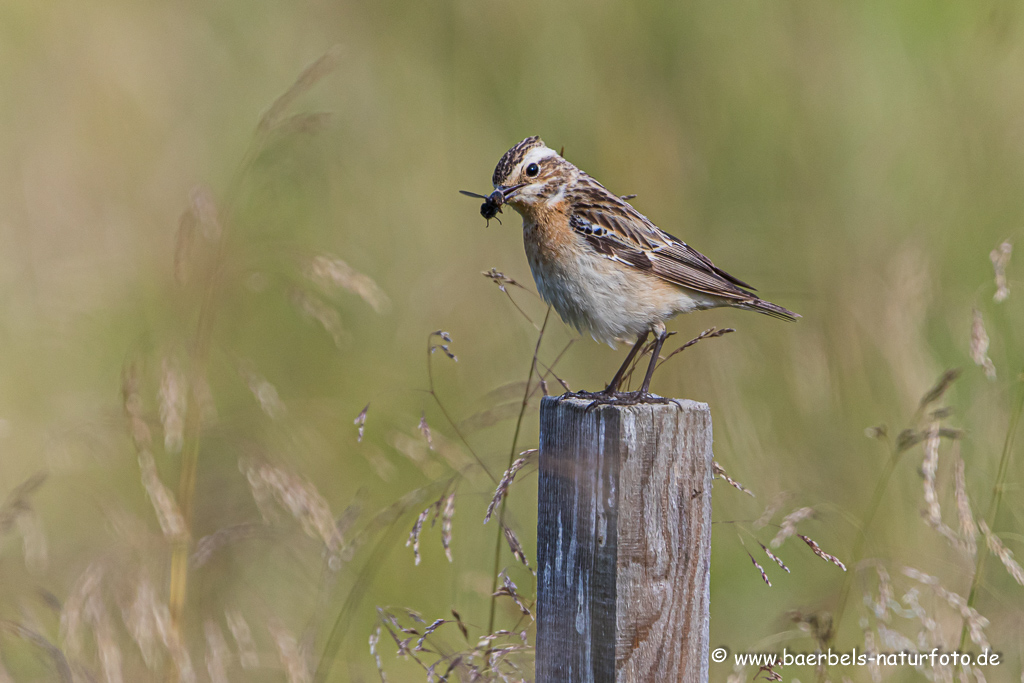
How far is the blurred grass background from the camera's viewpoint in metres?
5.09

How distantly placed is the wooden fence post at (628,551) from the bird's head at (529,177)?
1538mm

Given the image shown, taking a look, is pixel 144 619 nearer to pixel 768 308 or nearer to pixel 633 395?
pixel 633 395

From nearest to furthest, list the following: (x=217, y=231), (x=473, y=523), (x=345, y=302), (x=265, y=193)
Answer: (x=217, y=231) < (x=473, y=523) < (x=345, y=302) < (x=265, y=193)

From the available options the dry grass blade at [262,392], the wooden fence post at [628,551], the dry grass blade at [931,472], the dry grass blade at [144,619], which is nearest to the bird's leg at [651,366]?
the wooden fence post at [628,551]

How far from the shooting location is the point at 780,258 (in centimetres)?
589

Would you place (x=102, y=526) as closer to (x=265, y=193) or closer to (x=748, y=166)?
(x=265, y=193)

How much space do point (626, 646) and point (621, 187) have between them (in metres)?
4.33

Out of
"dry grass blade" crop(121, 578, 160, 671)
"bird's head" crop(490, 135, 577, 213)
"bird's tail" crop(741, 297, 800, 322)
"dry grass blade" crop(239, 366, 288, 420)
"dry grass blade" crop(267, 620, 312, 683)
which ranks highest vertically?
"bird's head" crop(490, 135, 577, 213)

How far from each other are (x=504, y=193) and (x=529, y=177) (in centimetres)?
15

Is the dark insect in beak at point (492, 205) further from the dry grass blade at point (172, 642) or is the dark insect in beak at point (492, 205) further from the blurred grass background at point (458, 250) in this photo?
the dry grass blade at point (172, 642)

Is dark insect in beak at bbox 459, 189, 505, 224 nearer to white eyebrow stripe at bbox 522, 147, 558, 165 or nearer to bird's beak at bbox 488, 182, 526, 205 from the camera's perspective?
bird's beak at bbox 488, 182, 526, 205

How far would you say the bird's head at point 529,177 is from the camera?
3771 mm

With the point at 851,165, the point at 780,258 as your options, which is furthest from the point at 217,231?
the point at 851,165

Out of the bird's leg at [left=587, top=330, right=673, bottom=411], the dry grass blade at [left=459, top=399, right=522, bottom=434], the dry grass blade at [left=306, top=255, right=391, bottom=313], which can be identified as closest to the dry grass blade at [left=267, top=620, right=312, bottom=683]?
the dry grass blade at [left=459, top=399, right=522, bottom=434]
